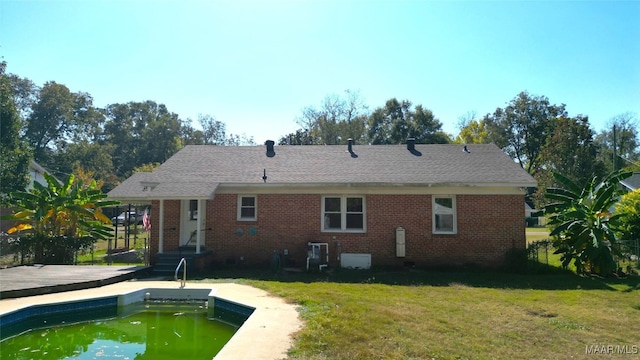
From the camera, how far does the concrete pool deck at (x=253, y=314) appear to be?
5.70 metres

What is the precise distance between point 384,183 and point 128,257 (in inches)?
466

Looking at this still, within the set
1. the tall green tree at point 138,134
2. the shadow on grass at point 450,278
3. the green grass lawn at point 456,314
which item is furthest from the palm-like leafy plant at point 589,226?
the tall green tree at point 138,134

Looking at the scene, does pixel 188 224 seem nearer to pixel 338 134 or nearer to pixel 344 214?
pixel 344 214

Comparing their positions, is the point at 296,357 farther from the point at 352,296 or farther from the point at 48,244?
the point at 48,244

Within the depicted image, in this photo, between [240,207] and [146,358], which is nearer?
[146,358]

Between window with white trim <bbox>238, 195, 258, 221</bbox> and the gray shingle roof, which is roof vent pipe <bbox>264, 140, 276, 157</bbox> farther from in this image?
window with white trim <bbox>238, 195, 258, 221</bbox>

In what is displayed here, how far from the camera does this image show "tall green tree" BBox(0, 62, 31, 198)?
2534 cm

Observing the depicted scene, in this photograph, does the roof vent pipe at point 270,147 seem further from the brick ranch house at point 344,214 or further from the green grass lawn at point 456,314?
the green grass lawn at point 456,314

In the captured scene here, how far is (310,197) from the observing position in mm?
14633

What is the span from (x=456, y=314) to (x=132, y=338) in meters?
6.33

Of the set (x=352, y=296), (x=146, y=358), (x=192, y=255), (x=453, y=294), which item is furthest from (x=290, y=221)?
(x=146, y=358)

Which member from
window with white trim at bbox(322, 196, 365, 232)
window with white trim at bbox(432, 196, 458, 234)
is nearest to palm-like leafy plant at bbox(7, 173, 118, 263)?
window with white trim at bbox(322, 196, 365, 232)

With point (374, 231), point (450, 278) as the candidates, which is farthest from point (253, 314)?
point (374, 231)

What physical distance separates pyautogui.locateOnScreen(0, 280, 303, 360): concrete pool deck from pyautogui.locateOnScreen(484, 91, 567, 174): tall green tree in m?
52.4
